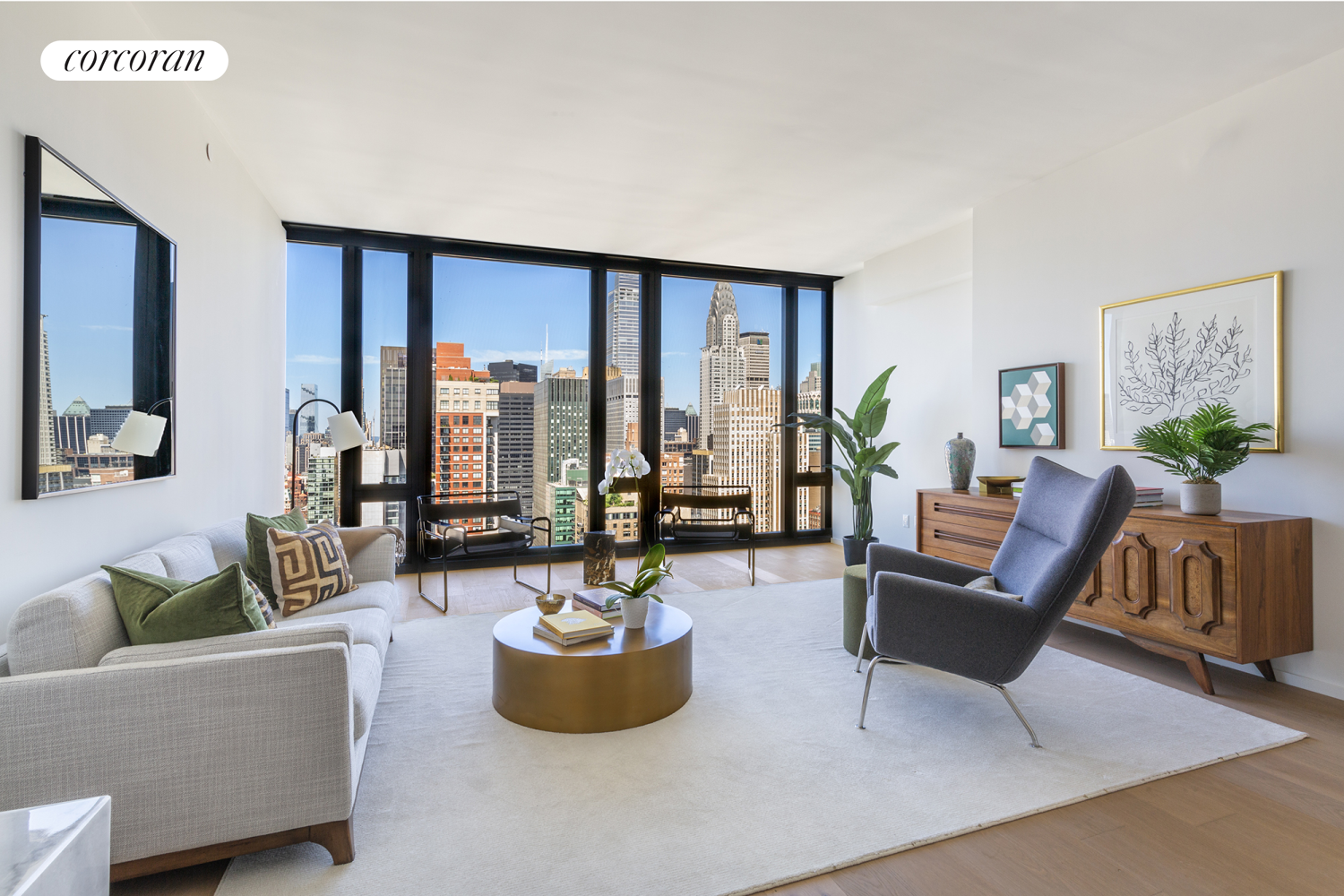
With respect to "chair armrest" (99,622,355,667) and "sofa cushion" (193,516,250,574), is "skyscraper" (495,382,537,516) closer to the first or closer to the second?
"sofa cushion" (193,516,250,574)

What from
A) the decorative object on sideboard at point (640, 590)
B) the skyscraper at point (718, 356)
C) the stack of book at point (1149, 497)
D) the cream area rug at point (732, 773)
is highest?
the skyscraper at point (718, 356)

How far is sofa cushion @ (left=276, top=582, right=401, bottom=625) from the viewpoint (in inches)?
108

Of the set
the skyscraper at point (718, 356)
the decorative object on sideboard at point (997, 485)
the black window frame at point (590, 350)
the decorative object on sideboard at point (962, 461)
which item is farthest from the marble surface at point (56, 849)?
the skyscraper at point (718, 356)

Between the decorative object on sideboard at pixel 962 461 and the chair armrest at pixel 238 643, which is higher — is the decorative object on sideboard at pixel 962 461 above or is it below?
above

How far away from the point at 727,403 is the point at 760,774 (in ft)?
15.2

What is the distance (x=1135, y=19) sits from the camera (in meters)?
2.50

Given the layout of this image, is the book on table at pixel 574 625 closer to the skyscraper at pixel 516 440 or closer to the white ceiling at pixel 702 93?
the white ceiling at pixel 702 93

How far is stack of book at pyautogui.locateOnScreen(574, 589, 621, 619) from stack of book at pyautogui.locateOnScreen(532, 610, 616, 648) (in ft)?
0.33

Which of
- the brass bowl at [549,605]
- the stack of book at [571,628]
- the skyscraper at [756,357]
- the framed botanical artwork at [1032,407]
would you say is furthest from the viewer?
the skyscraper at [756,357]

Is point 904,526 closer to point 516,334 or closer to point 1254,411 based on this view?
point 1254,411

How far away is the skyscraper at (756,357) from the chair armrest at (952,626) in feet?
14.1

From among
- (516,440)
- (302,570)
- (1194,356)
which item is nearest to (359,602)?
(302,570)

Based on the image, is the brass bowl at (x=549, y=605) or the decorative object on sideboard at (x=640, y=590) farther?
the brass bowl at (x=549, y=605)

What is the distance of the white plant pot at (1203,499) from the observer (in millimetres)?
2924
